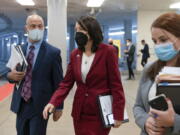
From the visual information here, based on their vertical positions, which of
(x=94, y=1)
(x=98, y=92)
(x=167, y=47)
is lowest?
(x=98, y=92)

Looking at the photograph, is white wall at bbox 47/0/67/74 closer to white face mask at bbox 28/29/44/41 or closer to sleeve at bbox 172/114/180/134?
white face mask at bbox 28/29/44/41

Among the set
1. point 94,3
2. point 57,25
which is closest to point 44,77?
point 57,25

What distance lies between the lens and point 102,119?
2010 mm

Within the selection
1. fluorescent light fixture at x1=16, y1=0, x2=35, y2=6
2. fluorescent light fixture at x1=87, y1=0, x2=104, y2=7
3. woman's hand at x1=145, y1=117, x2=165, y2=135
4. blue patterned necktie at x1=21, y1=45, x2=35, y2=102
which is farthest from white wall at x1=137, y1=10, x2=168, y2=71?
woman's hand at x1=145, y1=117, x2=165, y2=135

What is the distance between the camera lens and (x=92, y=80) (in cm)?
202

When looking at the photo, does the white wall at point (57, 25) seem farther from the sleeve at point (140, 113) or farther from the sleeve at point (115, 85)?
the sleeve at point (140, 113)

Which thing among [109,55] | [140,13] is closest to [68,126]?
[109,55]

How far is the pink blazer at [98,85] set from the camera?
2018 millimetres

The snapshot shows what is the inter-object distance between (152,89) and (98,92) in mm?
748

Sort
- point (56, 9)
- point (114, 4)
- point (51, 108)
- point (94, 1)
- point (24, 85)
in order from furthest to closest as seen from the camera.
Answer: point (114, 4), point (94, 1), point (56, 9), point (24, 85), point (51, 108)

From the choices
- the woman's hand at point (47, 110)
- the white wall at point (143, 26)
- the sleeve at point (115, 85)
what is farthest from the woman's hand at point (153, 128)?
the white wall at point (143, 26)

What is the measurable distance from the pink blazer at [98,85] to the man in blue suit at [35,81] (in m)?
0.28

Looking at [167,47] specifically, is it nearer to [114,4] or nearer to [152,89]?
[152,89]

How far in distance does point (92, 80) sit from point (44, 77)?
52cm
